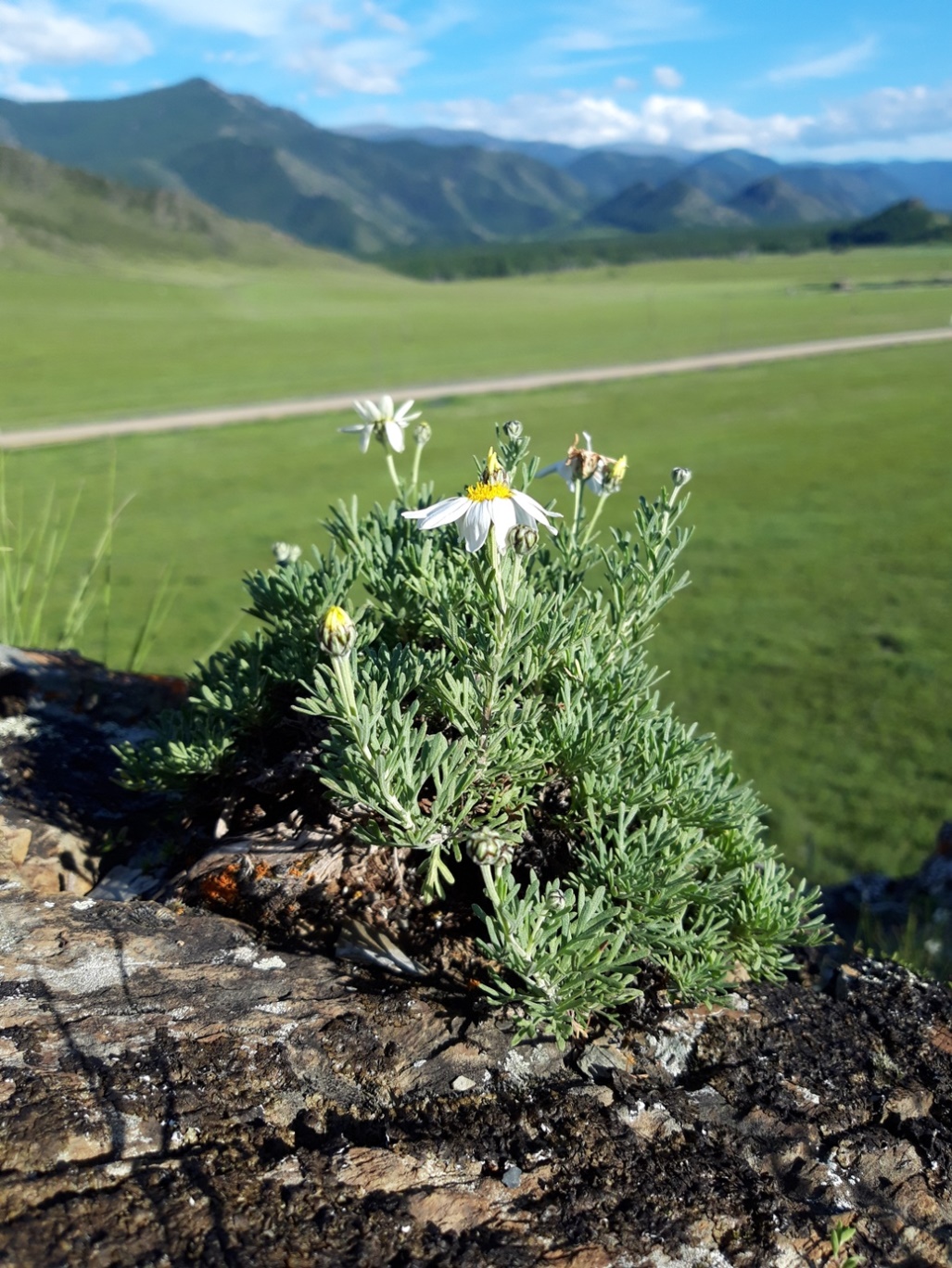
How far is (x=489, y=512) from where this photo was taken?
1.78 meters

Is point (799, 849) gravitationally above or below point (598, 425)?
below

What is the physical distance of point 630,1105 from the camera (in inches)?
67.1

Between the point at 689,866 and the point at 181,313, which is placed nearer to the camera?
the point at 689,866

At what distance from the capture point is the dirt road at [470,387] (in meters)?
20.0

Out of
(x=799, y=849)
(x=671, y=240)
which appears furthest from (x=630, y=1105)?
(x=671, y=240)

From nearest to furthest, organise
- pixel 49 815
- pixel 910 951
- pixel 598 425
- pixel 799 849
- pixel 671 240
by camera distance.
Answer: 1. pixel 49 815
2. pixel 910 951
3. pixel 799 849
4. pixel 598 425
5. pixel 671 240

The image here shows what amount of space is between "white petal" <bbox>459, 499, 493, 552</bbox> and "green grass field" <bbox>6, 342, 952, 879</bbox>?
436cm

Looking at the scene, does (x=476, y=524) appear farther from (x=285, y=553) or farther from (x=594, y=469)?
(x=285, y=553)

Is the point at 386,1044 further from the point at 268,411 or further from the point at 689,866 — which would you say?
the point at 268,411

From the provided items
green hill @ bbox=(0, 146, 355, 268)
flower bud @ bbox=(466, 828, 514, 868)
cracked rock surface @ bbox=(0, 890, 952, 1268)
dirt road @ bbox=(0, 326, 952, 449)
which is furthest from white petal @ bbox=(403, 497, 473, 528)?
green hill @ bbox=(0, 146, 355, 268)

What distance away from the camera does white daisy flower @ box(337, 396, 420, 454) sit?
249 centimetres

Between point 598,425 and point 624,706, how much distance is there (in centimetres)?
1741

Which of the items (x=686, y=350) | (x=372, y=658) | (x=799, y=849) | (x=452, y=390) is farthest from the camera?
(x=686, y=350)

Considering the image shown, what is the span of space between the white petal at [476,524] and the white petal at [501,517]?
1cm
